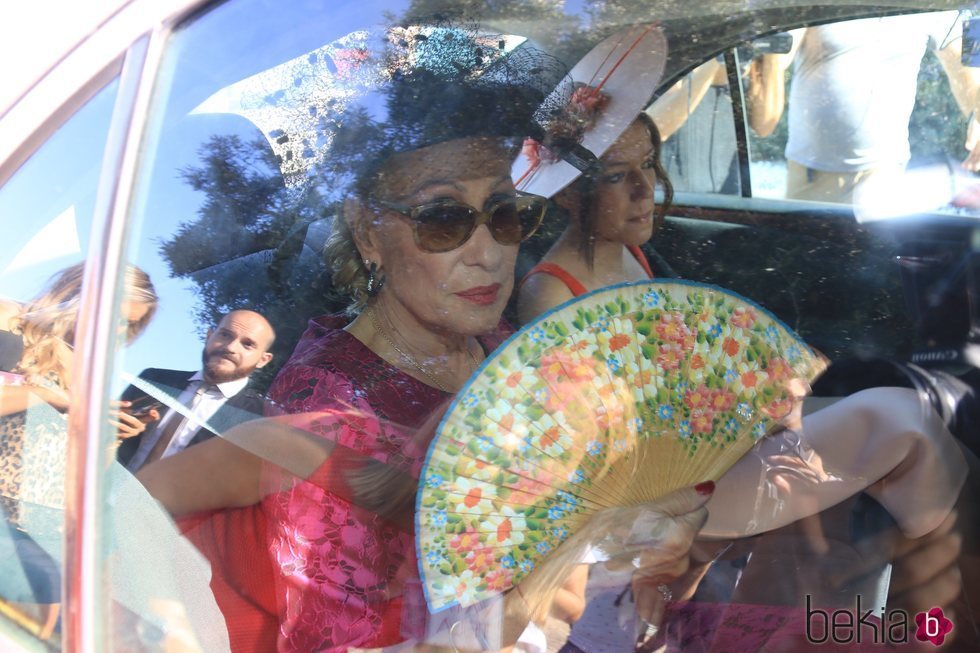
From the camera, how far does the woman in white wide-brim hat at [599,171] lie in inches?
57.9

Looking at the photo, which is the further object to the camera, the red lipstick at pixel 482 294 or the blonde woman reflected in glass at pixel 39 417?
the red lipstick at pixel 482 294

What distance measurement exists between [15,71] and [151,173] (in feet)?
0.72

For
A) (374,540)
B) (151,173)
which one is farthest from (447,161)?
(374,540)

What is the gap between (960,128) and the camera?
4.71ft

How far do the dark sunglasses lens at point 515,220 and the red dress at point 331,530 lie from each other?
0.17 meters

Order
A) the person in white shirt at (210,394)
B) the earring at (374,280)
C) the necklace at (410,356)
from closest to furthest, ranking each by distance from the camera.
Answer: the person in white shirt at (210,394), the necklace at (410,356), the earring at (374,280)

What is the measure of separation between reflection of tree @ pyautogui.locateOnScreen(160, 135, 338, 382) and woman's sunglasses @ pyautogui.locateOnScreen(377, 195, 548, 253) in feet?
0.51

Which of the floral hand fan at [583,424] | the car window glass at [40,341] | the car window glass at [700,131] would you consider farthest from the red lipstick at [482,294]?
the car window glass at [40,341]

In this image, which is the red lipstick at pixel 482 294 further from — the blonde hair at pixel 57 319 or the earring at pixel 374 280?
the blonde hair at pixel 57 319

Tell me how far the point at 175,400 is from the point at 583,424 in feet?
2.00

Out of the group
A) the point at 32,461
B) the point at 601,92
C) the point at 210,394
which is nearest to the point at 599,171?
the point at 601,92

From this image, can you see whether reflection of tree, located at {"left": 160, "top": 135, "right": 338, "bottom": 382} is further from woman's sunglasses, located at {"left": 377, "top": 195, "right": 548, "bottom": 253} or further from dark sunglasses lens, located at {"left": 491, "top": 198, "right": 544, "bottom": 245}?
dark sunglasses lens, located at {"left": 491, "top": 198, "right": 544, "bottom": 245}

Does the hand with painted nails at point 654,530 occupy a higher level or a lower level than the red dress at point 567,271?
lower

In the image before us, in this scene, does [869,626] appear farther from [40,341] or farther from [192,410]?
[40,341]
